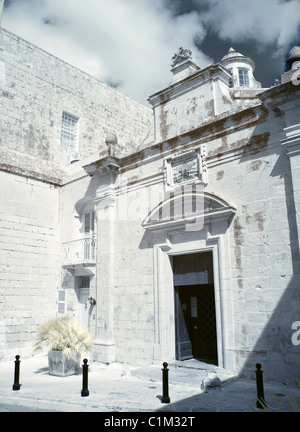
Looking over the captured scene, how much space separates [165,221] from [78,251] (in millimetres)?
4372

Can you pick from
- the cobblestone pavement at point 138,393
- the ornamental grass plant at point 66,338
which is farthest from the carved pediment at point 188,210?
the cobblestone pavement at point 138,393

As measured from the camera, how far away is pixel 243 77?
15.8 metres

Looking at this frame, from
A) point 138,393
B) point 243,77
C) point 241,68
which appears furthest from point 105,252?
point 241,68

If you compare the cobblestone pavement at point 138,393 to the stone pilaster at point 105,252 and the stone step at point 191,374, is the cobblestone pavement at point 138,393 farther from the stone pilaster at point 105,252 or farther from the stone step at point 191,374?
the stone pilaster at point 105,252

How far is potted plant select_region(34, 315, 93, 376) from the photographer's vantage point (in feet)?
30.2

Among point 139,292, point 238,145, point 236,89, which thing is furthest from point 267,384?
point 236,89

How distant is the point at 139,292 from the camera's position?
10695mm

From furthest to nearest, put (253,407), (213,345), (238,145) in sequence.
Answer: (213,345)
(238,145)
(253,407)

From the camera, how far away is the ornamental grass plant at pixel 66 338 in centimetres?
927

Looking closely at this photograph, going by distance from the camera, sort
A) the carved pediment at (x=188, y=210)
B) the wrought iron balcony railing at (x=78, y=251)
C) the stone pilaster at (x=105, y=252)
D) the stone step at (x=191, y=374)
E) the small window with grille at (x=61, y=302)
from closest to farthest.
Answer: the stone step at (x=191, y=374), the carved pediment at (x=188, y=210), the stone pilaster at (x=105, y=252), the wrought iron balcony railing at (x=78, y=251), the small window with grille at (x=61, y=302)

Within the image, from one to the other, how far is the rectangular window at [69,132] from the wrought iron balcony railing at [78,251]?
5.01m

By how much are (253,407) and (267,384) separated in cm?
175

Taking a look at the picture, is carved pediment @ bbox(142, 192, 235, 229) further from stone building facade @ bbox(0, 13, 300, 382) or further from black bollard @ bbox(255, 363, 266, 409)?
black bollard @ bbox(255, 363, 266, 409)

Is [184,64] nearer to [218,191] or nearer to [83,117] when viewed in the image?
[218,191]
